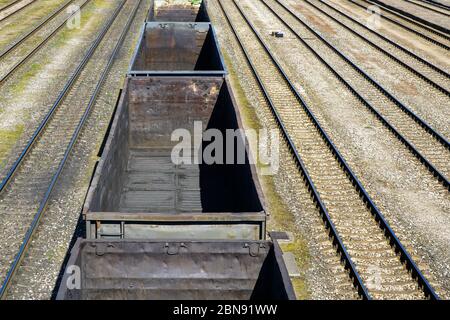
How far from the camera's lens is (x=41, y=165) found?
12.1m

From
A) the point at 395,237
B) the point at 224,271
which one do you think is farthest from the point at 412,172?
the point at 224,271

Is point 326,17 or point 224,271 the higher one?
point 326,17

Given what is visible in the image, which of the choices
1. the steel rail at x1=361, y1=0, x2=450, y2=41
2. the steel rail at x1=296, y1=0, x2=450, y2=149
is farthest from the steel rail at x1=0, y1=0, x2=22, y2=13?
the steel rail at x1=361, y1=0, x2=450, y2=41

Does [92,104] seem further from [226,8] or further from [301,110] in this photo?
[226,8]

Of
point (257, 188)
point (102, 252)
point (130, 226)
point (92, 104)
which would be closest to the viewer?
point (102, 252)

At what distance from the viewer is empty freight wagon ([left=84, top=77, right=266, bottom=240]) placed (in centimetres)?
684

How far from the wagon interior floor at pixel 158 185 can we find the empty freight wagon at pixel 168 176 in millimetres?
24

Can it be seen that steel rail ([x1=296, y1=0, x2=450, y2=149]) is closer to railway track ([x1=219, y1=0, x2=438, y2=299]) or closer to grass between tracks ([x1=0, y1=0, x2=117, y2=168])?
railway track ([x1=219, y1=0, x2=438, y2=299])

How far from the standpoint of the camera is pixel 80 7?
29453 mm

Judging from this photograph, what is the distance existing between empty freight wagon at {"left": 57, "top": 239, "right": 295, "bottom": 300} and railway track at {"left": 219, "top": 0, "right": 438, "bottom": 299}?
9.58 feet

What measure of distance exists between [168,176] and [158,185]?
479 mm

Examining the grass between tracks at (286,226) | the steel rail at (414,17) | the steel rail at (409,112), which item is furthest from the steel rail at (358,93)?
the steel rail at (414,17)

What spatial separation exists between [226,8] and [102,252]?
27.4 m
